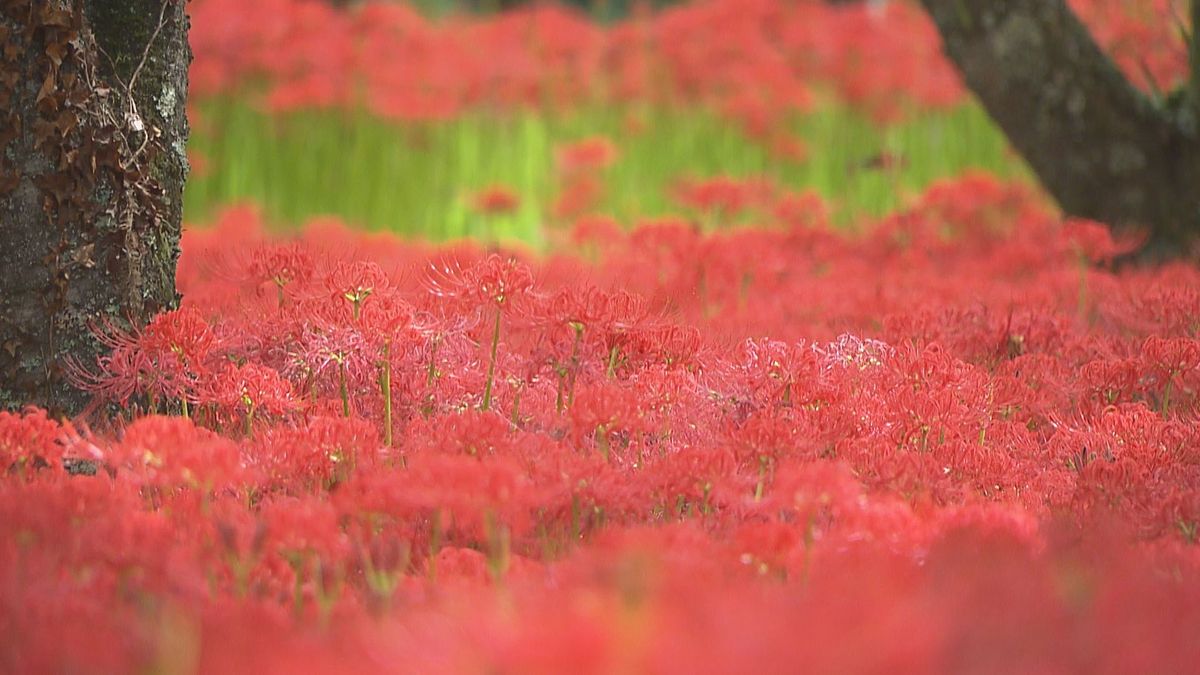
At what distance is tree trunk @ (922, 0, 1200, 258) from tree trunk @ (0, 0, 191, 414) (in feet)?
6.46

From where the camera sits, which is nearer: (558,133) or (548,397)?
(548,397)

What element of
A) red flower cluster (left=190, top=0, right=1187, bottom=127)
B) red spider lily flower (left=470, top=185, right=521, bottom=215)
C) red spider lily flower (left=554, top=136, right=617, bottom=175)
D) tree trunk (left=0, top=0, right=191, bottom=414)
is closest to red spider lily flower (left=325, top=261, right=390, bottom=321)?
tree trunk (left=0, top=0, right=191, bottom=414)

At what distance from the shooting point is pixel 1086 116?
3.04 metres

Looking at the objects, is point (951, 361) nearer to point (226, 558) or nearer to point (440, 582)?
point (440, 582)

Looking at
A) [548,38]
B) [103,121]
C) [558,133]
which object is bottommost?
→ [558,133]

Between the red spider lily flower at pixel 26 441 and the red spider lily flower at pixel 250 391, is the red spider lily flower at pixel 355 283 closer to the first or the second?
the red spider lily flower at pixel 250 391

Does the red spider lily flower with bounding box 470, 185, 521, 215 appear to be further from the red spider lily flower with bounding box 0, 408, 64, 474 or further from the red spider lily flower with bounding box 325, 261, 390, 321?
the red spider lily flower with bounding box 0, 408, 64, 474

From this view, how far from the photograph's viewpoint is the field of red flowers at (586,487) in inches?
34.5

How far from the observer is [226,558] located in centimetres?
112

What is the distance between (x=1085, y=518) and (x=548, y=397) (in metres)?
0.63

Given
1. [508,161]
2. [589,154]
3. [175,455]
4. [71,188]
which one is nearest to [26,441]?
[175,455]

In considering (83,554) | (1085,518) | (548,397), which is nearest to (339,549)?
(83,554)

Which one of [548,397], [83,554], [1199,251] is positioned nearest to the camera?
[83,554]

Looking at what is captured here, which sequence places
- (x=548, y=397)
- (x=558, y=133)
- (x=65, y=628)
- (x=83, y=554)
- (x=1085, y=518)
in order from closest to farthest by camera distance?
(x=65, y=628) < (x=83, y=554) < (x=1085, y=518) < (x=548, y=397) < (x=558, y=133)
